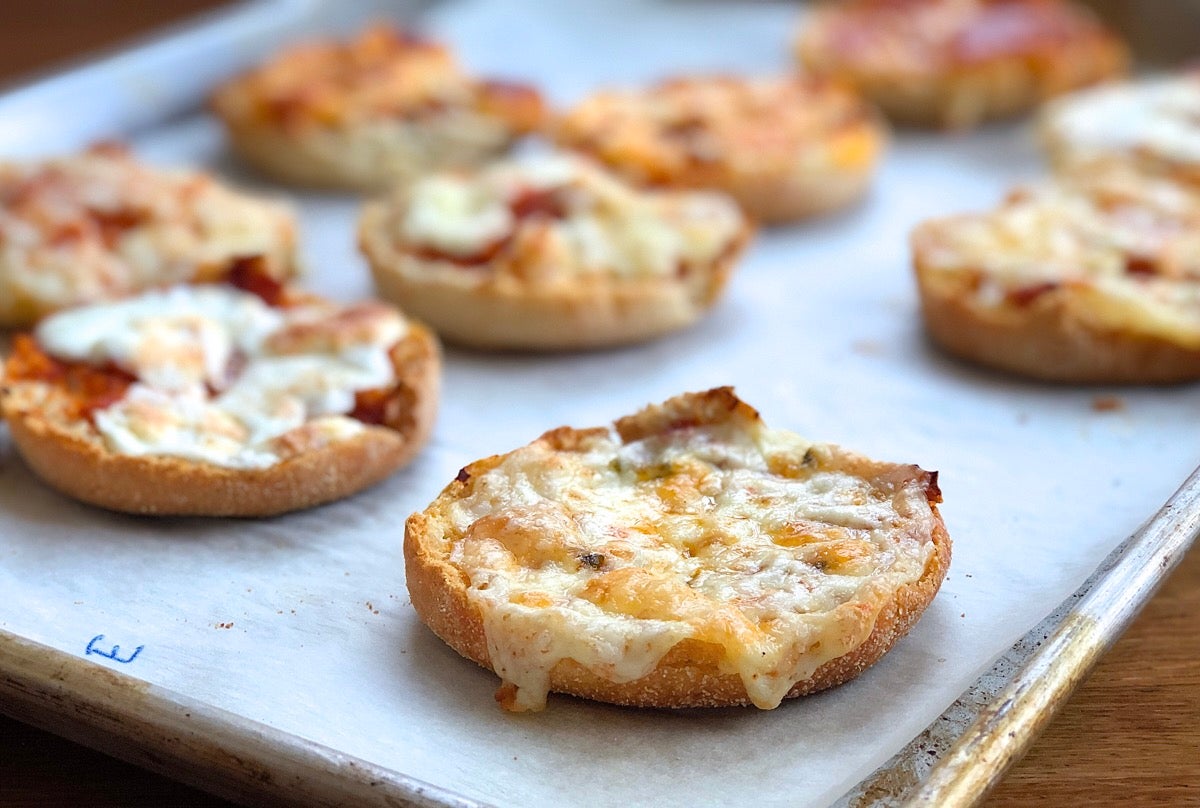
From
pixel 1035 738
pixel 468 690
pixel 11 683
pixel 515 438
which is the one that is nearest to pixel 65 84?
pixel 515 438

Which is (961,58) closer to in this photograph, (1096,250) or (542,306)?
(1096,250)

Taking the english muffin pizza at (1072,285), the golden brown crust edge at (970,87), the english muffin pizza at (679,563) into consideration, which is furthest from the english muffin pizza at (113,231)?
the golden brown crust edge at (970,87)

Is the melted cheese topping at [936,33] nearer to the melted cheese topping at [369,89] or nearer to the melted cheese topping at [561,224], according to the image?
the melted cheese topping at [369,89]

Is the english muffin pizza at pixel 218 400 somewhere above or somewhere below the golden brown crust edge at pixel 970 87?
above

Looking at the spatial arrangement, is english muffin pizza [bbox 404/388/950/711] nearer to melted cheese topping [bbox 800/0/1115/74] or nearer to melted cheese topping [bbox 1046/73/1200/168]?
melted cheese topping [bbox 1046/73/1200/168]

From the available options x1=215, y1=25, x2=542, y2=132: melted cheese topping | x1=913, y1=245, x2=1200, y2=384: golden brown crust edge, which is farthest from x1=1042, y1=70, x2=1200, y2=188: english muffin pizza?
x1=215, y1=25, x2=542, y2=132: melted cheese topping

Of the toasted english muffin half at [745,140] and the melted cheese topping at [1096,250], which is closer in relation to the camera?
the melted cheese topping at [1096,250]
